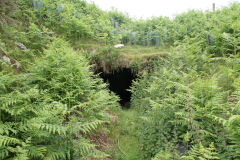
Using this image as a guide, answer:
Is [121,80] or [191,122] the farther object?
[121,80]

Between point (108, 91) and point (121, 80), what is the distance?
6.78 ft

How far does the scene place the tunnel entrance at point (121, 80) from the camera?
934 cm

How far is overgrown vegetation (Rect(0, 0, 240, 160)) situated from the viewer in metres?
3.19

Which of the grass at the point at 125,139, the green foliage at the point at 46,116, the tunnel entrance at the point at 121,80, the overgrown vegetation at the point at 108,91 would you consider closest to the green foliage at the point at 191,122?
the overgrown vegetation at the point at 108,91

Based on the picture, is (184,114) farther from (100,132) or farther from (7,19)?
(7,19)

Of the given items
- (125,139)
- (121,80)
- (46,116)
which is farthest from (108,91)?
(46,116)

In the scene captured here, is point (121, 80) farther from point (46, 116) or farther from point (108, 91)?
point (46, 116)

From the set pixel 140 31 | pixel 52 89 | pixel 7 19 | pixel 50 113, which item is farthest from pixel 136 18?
pixel 50 113

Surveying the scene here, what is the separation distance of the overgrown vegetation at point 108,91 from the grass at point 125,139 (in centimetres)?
3

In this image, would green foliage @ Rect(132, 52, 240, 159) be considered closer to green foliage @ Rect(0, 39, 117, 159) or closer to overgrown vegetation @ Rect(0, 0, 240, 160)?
overgrown vegetation @ Rect(0, 0, 240, 160)

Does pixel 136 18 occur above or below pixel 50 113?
above

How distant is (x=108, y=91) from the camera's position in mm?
8211

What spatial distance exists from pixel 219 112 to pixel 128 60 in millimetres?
5684

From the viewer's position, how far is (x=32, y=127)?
3023 mm
